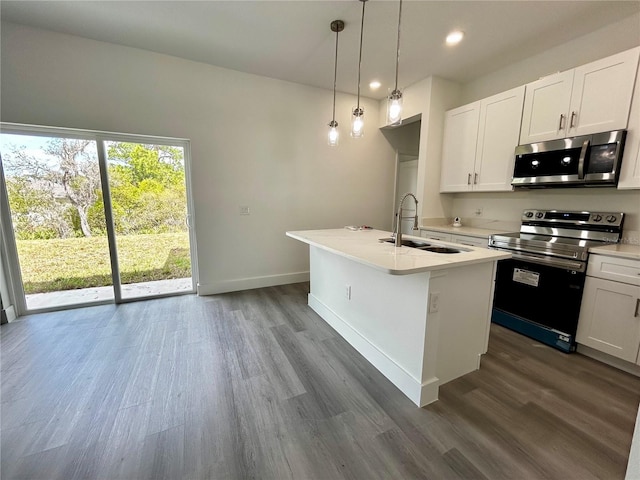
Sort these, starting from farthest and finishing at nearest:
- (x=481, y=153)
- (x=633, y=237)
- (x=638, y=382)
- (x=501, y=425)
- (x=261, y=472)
→ (x=481, y=153)
(x=633, y=237)
(x=638, y=382)
(x=501, y=425)
(x=261, y=472)

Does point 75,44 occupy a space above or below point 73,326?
above

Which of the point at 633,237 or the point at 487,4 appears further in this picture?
the point at 633,237

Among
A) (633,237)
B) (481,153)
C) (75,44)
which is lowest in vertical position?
(633,237)

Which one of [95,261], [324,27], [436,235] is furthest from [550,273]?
[95,261]

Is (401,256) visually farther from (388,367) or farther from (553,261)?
(553,261)

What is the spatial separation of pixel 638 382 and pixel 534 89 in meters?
2.62

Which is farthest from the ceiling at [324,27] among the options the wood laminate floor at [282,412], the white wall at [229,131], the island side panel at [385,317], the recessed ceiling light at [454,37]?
the wood laminate floor at [282,412]

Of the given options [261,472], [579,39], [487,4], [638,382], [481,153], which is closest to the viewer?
[261,472]

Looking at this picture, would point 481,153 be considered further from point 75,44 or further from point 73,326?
point 73,326

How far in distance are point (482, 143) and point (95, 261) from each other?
4734 millimetres

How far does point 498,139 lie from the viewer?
9.64ft

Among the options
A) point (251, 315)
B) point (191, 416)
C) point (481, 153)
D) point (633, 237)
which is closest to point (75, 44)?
point (251, 315)

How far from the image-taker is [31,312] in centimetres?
281

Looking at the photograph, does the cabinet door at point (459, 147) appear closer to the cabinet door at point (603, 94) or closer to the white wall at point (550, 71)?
the white wall at point (550, 71)
